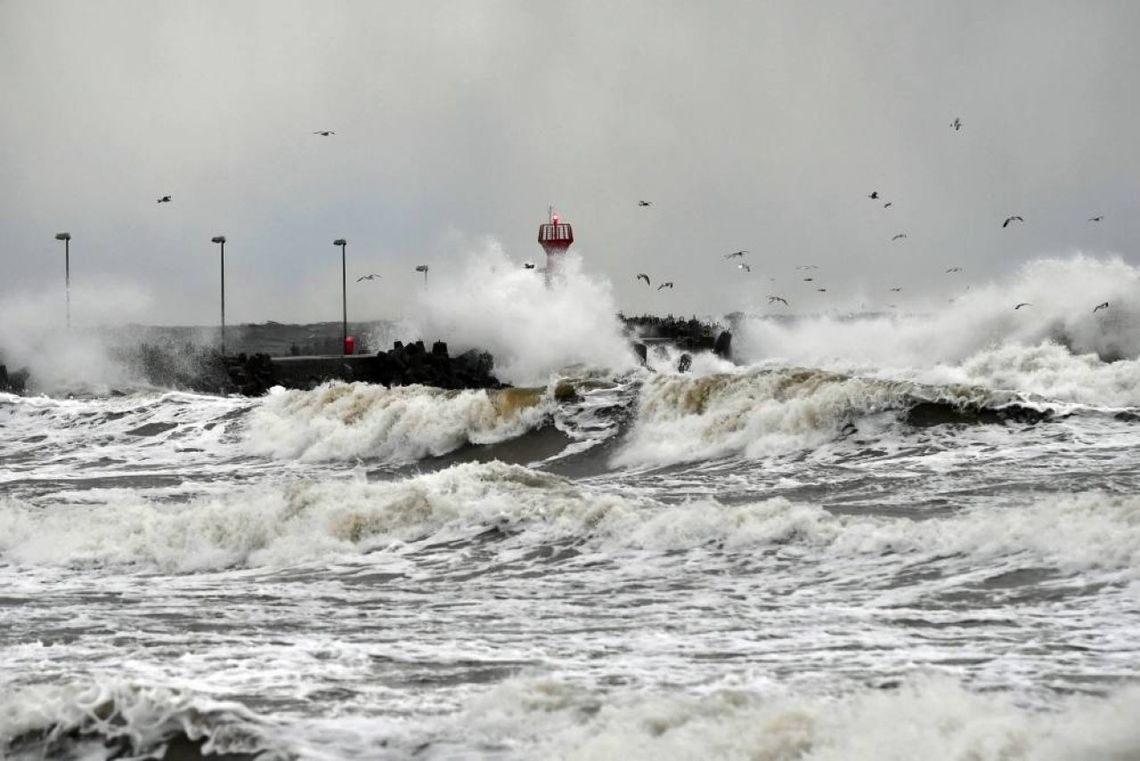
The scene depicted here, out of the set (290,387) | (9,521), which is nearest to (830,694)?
(9,521)

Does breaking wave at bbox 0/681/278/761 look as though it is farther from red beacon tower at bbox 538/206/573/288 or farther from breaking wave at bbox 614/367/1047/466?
red beacon tower at bbox 538/206/573/288

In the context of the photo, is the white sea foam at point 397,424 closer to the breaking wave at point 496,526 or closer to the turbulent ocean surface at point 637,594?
the turbulent ocean surface at point 637,594

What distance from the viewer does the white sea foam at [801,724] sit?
524 centimetres

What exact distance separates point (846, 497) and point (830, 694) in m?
8.28

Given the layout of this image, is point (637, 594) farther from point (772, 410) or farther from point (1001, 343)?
point (1001, 343)

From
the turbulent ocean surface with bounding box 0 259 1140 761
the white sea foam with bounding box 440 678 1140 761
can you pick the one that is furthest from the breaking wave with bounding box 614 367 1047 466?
the white sea foam with bounding box 440 678 1140 761

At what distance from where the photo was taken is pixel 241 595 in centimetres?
1044

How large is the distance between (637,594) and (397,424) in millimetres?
15572

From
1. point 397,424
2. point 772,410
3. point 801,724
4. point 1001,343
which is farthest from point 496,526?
point 1001,343

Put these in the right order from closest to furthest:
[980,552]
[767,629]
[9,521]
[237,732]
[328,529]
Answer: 1. [237,732]
2. [767,629]
3. [980,552]
4. [328,529]
5. [9,521]

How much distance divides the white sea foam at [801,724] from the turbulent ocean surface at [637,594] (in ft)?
0.07

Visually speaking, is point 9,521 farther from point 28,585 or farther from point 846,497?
point 846,497

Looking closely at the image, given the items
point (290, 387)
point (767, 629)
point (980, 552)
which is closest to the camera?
point (767, 629)

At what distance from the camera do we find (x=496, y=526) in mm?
13062
